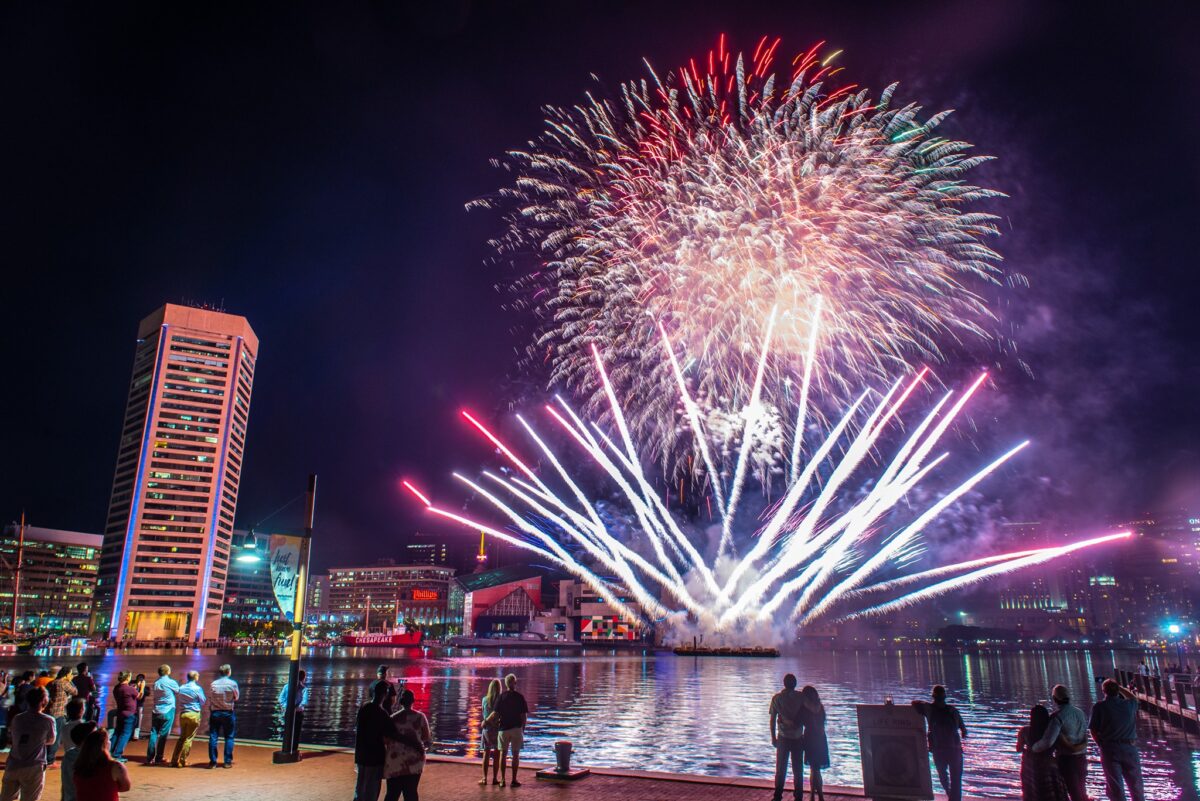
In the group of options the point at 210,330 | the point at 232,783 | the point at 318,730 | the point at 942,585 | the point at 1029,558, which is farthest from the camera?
the point at 210,330

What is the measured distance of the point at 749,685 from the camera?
42406 millimetres

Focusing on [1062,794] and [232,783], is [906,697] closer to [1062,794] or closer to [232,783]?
[1062,794]

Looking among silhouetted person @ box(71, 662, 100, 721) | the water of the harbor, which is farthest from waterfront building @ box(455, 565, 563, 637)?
silhouetted person @ box(71, 662, 100, 721)

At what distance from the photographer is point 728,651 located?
83875 mm

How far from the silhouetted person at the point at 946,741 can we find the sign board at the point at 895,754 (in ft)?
0.91

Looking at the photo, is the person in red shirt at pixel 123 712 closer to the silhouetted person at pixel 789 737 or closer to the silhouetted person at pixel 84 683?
the silhouetted person at pixel 84 683

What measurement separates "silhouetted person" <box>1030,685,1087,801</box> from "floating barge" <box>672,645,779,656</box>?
3010 inches

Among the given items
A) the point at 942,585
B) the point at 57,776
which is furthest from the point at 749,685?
the point at 57,776

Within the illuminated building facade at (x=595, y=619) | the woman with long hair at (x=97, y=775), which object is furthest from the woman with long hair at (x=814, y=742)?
the illuminated building facade at (x=595, y=619)

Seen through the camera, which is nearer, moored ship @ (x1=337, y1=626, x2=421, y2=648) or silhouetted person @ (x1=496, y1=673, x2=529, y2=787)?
silhouetted person @ (x1=496, y1=673, x2=529, y2=787)

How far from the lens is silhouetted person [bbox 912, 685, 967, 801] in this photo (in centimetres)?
1030

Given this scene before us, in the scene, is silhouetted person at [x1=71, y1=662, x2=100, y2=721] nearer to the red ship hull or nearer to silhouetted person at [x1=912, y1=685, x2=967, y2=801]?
silhouetted person at [x1=912, y1=685, x2=967, y2=801]

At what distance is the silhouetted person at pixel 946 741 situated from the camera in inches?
405

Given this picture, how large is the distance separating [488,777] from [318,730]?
12.8 meters
